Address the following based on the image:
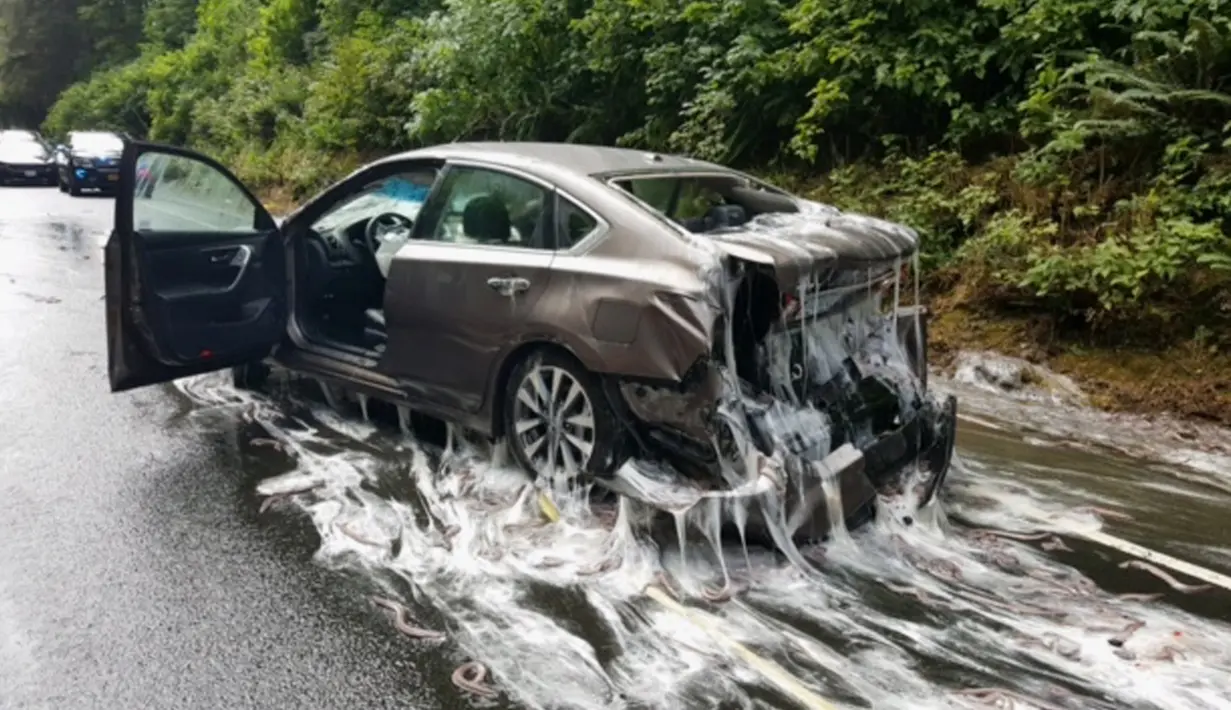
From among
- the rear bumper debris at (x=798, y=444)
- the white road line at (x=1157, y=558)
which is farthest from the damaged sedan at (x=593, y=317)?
the white road line at (x=1157, y=558)

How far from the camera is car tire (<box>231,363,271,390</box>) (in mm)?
6715

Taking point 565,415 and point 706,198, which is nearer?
point 565,415

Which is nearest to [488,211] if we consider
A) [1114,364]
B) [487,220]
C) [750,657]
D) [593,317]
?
[487,220]

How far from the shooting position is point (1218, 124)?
24.5 ft

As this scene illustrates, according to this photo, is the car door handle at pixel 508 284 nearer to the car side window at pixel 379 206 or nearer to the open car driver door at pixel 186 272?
the car side window at pixel 379 206

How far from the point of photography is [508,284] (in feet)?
15.6

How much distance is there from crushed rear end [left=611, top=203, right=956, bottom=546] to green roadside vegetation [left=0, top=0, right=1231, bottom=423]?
2.70 m

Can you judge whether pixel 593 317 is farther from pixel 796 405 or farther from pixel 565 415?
pixel 796 405

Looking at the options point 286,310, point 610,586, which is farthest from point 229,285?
point 610,586

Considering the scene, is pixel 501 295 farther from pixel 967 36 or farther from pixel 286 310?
pixel 967 36

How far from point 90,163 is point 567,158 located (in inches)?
895

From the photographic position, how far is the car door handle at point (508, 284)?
4715mm

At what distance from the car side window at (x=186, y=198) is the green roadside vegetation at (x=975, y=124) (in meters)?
5.11

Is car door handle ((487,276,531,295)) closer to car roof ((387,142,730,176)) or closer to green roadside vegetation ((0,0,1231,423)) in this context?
car roof ((387,142,730,176))
